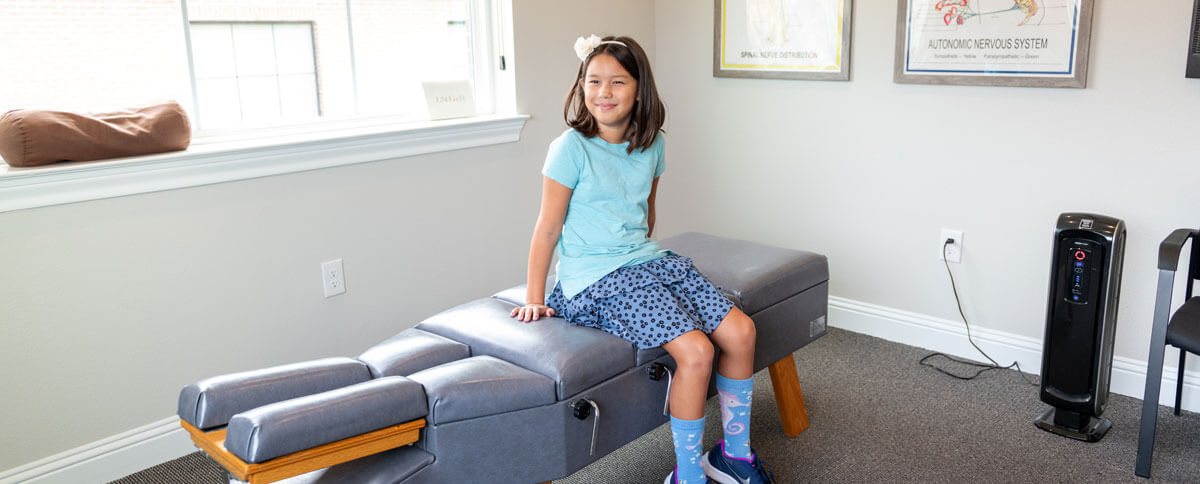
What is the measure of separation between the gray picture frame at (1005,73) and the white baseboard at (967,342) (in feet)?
2.68

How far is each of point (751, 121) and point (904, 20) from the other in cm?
70

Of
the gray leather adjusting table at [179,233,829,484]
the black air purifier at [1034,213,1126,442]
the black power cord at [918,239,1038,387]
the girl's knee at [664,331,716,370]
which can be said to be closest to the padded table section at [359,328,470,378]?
the gray leather adjusting table at [179,233,829,484]

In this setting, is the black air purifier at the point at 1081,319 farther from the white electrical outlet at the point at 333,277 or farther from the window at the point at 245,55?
→ the white electrical outlet at the point at 333,277

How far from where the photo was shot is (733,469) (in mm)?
2012

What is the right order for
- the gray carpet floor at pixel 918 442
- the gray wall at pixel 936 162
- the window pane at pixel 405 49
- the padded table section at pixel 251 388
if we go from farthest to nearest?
the window pane at pixel 405 49, the gray wall at pixel 936 162, the gray carpet floor at pixel 918 442, the padded table section at pixel 251 388

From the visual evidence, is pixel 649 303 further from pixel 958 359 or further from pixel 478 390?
pixel 958 359

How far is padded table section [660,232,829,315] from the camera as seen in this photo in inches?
87.9

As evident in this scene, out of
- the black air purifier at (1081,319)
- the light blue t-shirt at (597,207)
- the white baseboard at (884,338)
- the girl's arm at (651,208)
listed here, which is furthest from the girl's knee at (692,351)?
the white baseboard at (884,338)

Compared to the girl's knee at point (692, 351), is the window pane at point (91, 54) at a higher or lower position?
higher

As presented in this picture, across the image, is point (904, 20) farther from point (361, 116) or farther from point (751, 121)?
point (361, 116)

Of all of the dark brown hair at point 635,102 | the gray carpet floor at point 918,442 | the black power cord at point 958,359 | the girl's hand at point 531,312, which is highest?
the dark brown hair at point 635,102

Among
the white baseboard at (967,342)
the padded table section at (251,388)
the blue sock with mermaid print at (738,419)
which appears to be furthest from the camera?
the white baseboard at (967,342)

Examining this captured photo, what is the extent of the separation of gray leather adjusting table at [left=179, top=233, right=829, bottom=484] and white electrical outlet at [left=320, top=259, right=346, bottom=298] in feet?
2.25

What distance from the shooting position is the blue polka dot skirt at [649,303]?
1.93 m
